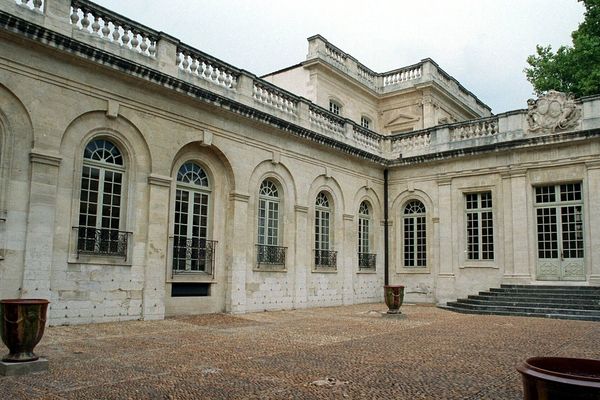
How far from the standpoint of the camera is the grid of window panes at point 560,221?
49.9ft

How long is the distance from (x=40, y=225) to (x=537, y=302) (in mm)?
12451

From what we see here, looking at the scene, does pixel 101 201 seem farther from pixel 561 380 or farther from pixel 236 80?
pixel 561 380

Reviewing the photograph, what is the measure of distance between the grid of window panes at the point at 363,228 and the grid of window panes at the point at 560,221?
222 inches

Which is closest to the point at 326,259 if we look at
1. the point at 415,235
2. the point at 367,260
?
the point at 367,260

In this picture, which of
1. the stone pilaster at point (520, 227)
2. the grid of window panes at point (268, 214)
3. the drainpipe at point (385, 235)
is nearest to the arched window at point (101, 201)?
the grid of window panes at point (268, 214)

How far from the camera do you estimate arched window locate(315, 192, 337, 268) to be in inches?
635

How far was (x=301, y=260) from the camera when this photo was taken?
15.1 m

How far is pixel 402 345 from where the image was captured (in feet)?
26.7

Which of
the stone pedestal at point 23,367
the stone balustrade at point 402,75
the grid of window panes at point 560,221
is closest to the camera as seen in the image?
the stone pedestal at point 23,367

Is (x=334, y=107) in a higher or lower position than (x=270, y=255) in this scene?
higher

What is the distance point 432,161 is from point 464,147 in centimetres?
124

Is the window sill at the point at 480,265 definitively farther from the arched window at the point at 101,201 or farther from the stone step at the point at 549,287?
the arched window at the point at 101,201

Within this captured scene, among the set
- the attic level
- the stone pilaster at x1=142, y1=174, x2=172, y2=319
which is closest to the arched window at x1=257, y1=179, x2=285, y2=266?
the stone pilaster at x1=142, y1=174, x2=172, y2=319

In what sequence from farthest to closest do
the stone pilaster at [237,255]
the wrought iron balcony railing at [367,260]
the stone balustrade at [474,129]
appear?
the wrought iron balcony railing at [367,260] < the stone balustrade at [474,129] < the stone pilaster at [237,255]
